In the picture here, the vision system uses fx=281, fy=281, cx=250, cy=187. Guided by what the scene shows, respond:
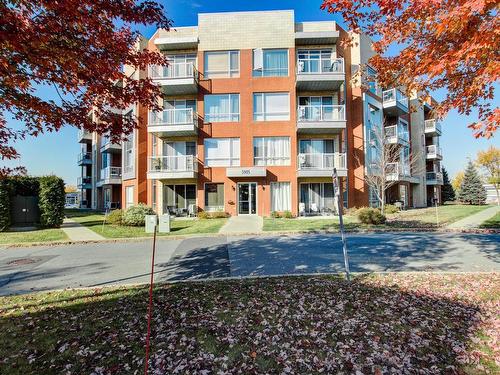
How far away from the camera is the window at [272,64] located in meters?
22.0

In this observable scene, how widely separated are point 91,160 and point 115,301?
4050 cm

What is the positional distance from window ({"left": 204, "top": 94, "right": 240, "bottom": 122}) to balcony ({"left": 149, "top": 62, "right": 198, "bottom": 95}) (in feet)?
4.95

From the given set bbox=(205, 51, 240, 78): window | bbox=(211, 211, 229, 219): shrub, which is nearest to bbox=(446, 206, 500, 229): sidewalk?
bbox=(211, 211, 229, 219): shrub

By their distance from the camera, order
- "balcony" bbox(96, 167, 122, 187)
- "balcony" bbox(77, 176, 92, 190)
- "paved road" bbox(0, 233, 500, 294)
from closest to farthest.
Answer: "paved road" bbox(0, 233, 500, 294) → "balcony" bbox(96, 167, 122, 187) → "balcony" bbox(77, 176, 92, 190)

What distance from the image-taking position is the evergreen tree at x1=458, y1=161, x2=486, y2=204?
126ft

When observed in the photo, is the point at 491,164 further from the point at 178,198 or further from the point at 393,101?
the point at 178,198

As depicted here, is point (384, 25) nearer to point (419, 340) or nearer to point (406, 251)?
point (419, 340)

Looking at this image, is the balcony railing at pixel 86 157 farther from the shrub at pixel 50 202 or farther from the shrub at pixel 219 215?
the shrub at pixel 219 215

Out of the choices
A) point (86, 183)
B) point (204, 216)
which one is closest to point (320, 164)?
point (204, 216)

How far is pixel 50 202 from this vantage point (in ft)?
58.3

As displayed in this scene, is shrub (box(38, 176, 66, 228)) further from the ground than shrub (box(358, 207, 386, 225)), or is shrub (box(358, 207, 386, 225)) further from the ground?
shrub (box(38, 176, 66, 228))

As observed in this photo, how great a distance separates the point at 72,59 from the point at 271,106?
1880 centimetres

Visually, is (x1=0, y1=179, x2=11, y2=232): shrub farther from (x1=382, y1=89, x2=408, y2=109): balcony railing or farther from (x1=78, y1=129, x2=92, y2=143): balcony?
(x1=382, y1=89, x2=408, y2=109): balcony railing

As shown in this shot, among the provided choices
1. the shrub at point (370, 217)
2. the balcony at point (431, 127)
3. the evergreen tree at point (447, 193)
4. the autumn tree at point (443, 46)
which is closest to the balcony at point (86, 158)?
the shrub at point (370, 217)
